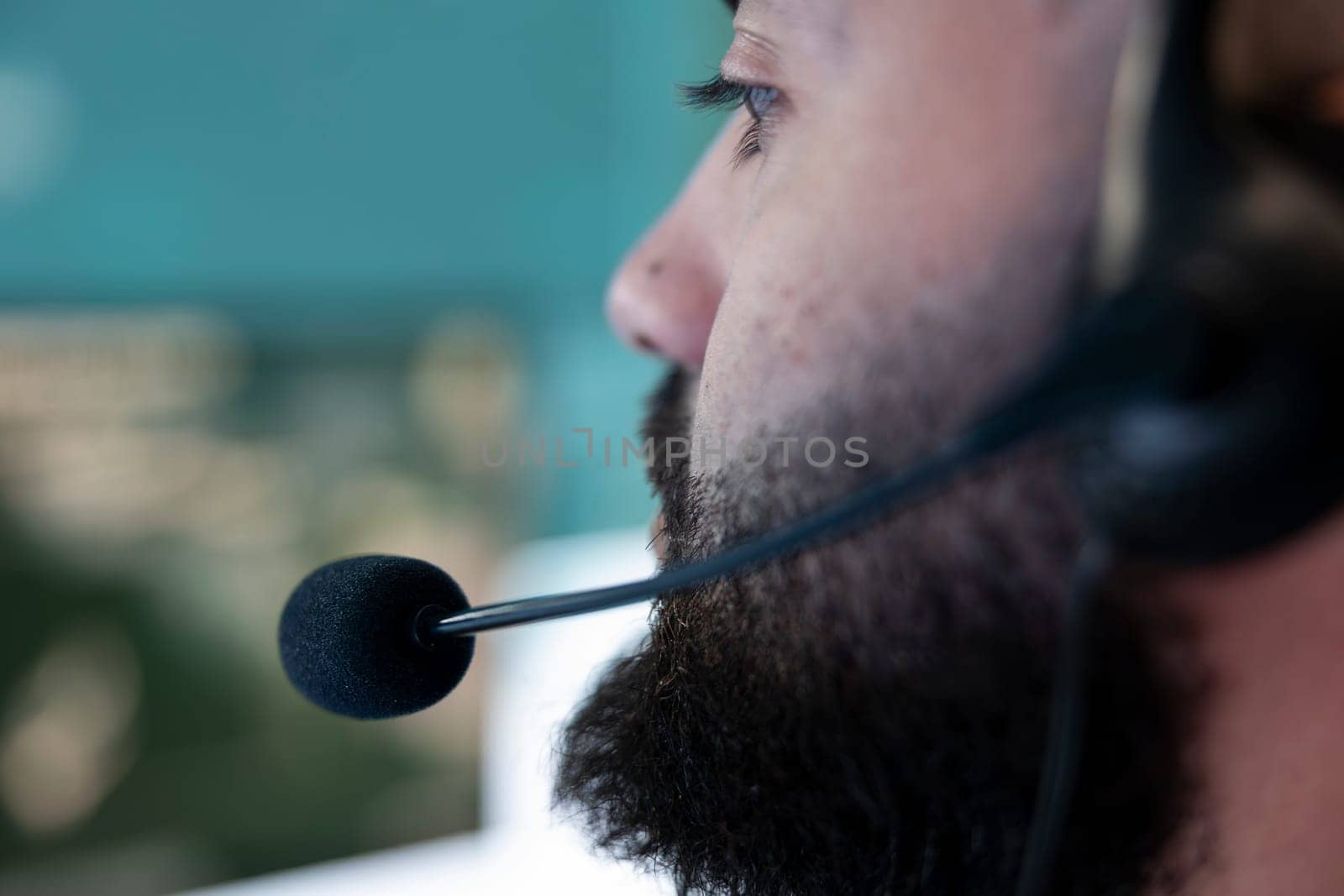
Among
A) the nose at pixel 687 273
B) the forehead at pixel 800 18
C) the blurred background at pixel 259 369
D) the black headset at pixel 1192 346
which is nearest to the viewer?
the black headset at pixel 1192 346

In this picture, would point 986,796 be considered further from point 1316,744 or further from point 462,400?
point 462,400

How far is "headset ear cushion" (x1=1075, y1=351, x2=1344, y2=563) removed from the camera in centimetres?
23

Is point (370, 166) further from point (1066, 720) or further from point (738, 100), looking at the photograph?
point (1066, 720)

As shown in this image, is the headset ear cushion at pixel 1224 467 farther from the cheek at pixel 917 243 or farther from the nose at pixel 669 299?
the nose at pixel 669 299

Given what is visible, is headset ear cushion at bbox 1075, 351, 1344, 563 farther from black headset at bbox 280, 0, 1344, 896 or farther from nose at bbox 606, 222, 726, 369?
nose at bbox 606, 222, 726, 369

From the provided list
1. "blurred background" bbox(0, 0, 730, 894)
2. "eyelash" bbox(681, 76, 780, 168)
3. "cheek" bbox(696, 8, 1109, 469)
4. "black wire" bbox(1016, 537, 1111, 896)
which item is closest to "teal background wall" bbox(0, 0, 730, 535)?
"blurred background" bbox(0, 0, 730, 894)

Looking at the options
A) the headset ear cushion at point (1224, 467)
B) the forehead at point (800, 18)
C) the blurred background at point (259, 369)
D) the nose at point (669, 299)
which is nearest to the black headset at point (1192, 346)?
the headset ear cushion at point (1224, 467)

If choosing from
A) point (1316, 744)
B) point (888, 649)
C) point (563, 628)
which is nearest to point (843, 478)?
point (888, 649)

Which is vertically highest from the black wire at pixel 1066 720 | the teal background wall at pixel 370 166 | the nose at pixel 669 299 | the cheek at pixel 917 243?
the teal background wall at pixel 370 166

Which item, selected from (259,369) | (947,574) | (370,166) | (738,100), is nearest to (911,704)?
(947,574)

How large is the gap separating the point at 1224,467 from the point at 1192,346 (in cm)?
3

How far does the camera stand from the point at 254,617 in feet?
3.82

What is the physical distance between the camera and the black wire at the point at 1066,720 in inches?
10.1

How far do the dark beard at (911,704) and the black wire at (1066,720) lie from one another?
17 millimetres
